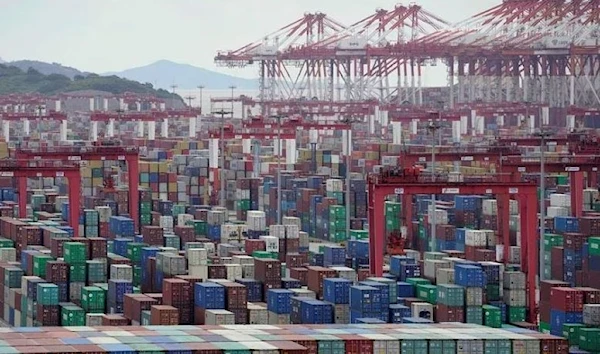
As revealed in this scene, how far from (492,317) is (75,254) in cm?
1213

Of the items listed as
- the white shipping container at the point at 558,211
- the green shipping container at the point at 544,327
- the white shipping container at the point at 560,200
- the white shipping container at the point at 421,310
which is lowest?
the green shipping container at the point at 544,327

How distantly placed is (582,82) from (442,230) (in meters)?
87.2

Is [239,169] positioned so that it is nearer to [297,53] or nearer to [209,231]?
[209,231]

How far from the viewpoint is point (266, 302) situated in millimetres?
49281

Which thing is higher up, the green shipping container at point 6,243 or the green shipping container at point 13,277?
the green shipping container at point 6,243

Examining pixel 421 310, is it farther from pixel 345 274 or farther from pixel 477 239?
pixel 477 239

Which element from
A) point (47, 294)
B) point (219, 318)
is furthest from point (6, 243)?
point (219, 318)

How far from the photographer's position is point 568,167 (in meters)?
62.7

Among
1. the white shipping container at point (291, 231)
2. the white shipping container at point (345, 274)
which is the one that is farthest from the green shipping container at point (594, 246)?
the white shipping container at point (291, 231)

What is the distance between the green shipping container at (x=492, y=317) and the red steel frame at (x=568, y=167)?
1131cm

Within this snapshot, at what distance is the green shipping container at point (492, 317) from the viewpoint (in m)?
48.0

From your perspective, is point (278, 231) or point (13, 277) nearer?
point (13, 277)

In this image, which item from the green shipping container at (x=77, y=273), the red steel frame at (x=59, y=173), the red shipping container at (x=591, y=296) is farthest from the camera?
the red steel frame at (x=59, y=173)

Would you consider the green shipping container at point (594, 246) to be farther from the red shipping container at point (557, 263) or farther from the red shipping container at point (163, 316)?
the red shipping container at point (163, 316)
